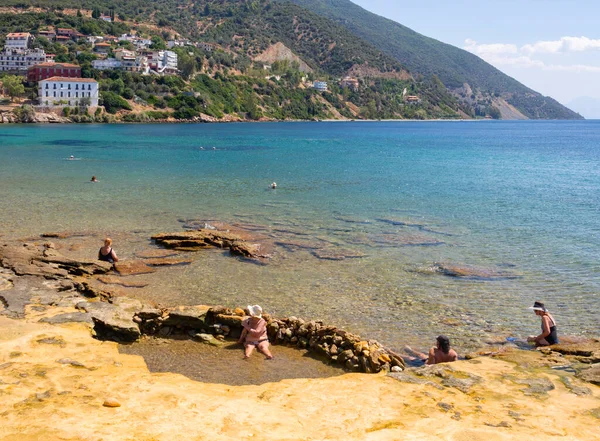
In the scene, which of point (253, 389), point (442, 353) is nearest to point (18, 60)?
point (253, 389)

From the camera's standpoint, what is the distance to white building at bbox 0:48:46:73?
13862 centimetres

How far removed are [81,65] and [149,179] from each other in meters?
116

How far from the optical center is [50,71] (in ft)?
425

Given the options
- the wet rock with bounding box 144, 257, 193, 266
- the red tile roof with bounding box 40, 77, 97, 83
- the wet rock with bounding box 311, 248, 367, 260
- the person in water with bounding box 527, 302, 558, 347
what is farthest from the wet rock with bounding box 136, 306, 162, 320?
the red tile roof with bounding box 40, 77, 97, 83

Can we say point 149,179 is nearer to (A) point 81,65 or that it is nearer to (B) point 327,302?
(B) point 327,302

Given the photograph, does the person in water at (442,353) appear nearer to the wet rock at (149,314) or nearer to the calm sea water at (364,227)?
the calm sea water at (364,227)

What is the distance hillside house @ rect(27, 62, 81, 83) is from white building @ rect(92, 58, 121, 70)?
38.8ft

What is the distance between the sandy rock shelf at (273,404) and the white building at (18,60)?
491ft

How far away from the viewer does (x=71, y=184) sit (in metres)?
36.3

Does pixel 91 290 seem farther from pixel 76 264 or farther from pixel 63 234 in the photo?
pixel 63 234

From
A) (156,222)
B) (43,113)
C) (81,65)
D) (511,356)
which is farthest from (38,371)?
(81,65)

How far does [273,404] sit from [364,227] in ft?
55.2

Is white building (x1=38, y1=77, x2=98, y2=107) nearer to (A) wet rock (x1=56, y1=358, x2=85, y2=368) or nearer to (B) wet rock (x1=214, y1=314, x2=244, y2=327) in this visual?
(B) wet rock (x1=214, y1=314, x2=244, y2=327)

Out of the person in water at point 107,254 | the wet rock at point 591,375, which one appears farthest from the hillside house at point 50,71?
the wet rock at point 591,375
